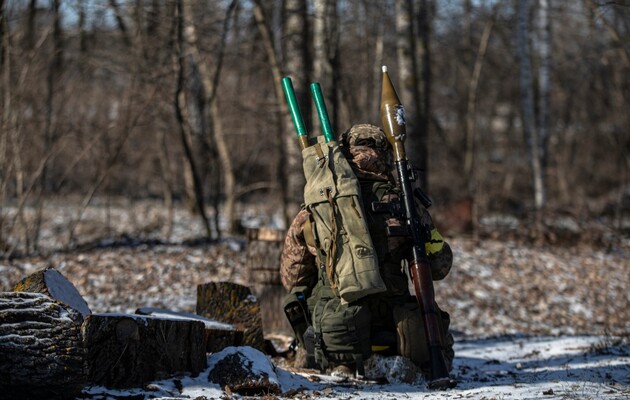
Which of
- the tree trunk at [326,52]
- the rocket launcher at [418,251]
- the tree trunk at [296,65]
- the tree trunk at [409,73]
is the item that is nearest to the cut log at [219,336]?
the rocket launcher at [418,251]

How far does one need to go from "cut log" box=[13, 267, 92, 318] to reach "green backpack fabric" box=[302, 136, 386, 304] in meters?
1.63

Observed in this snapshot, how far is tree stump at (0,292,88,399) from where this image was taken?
3975mm

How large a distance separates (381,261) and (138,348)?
1727 millimetres

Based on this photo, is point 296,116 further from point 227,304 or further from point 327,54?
point 327,54

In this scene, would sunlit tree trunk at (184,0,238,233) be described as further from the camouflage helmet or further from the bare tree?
the camouflage helmet

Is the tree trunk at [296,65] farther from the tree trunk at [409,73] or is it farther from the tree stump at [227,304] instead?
the tree stump at [227,304]

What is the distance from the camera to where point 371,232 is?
544 centimetres

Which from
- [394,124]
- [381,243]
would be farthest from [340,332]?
[394,124]

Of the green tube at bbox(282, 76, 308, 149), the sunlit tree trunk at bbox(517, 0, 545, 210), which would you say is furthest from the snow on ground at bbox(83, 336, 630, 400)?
the sunlit tree trunk at bbox(517, 0, 545, 210)

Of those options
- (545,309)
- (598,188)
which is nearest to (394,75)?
(598,188)

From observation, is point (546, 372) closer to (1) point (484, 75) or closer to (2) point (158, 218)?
(2) point (158, 218)

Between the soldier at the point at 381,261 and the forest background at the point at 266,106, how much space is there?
3.08 meters

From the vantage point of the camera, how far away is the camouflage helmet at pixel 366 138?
5.63 m

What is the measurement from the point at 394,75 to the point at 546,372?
2077 cm
